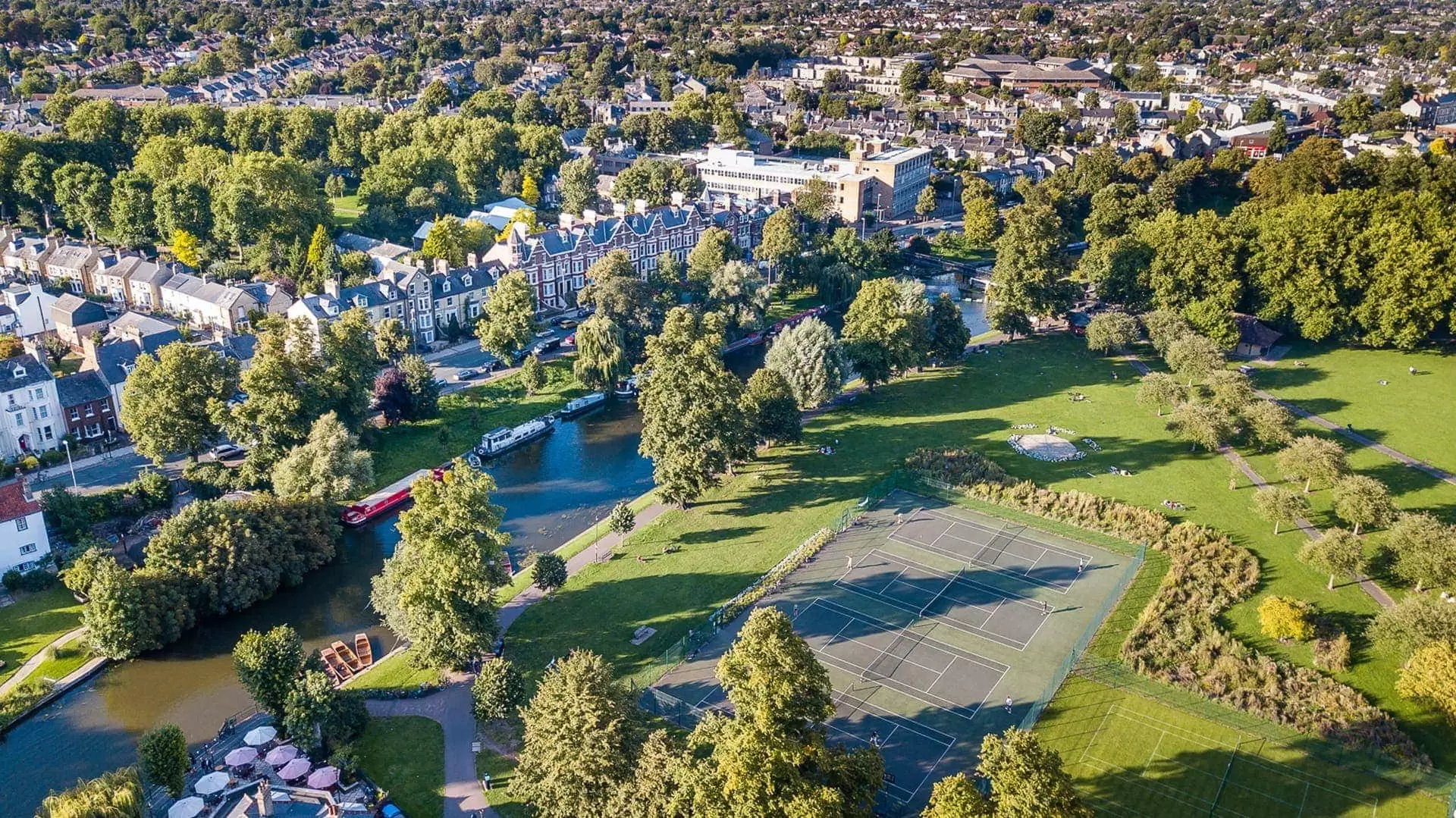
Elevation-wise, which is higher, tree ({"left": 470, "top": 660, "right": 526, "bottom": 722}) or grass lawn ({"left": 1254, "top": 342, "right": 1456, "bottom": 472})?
tree ({"left": 470, "top": 660, "right": 526, "bottom": 722})

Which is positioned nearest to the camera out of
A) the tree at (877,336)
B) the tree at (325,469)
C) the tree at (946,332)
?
the tree at (325,469)

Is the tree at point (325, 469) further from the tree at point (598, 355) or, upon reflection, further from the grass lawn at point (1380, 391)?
the grass lawn at point (1380, 391)

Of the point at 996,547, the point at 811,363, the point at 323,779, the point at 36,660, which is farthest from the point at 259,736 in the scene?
the point at 811,363

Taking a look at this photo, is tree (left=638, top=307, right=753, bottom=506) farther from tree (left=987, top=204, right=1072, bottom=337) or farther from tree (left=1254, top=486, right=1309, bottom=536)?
tree (left=987, top=204, right=1072, bottom=337)

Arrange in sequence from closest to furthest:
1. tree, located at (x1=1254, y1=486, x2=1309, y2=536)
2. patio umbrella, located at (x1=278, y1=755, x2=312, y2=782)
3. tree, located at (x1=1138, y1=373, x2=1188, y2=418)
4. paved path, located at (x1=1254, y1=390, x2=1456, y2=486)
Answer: patio umbrella, located at (x1=278, y1=755, x2=312, y2=782) → tree, located at (x1=1254, y1=486, x2=1309, y2=536) → paved path, located at (x1=1254, y1=390, x2=1456, y2=486) → tree, located at (x1=1138, y1=373, x2=1188, y2=418)

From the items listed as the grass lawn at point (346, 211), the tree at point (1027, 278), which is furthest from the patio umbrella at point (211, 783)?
the grass lawn at point (346, 211)

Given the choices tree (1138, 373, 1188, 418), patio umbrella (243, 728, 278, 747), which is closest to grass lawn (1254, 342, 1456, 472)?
tree (1138, 373, 1188, 418)

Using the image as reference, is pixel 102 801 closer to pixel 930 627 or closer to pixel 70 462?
pixel 930 627

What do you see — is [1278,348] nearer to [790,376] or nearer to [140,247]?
[790,376]
